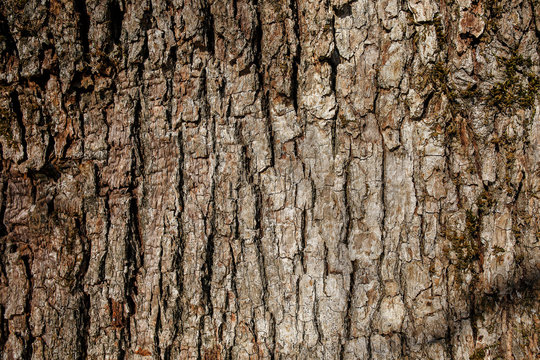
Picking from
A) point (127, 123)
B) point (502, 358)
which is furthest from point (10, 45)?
point (502, 358)

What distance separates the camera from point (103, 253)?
1.63 metres

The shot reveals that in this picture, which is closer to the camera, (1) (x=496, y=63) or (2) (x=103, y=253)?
(1) (x=496, y=63)

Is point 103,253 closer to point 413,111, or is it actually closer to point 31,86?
point 31,86

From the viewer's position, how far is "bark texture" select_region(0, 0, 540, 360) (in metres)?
1.53

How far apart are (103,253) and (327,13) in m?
1.37

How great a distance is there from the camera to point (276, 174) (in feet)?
5.20

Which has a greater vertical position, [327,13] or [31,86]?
[327,13]

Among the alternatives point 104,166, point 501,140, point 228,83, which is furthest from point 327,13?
point 104,166

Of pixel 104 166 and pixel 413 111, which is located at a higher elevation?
pixel 413 111

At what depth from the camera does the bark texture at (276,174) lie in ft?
5.01

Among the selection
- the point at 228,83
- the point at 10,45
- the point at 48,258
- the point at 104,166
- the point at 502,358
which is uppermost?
the point at 10,45

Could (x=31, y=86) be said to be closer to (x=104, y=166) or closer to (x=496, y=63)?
(x=104, y=166)

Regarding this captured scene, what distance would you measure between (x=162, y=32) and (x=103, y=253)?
0.97 meters

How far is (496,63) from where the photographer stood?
1.52 m
